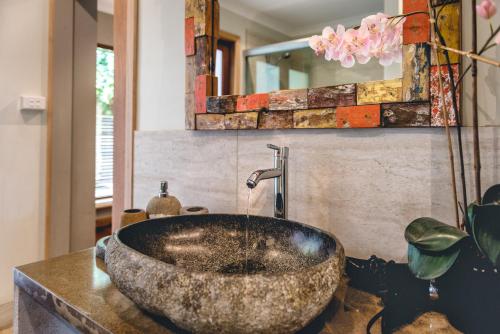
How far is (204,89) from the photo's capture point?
1.15 m

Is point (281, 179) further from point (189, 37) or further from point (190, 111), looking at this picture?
point (189, 37)

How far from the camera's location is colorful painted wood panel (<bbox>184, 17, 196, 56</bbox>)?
1177mm

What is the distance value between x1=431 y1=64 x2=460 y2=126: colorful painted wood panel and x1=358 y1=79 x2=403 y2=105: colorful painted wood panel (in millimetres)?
69

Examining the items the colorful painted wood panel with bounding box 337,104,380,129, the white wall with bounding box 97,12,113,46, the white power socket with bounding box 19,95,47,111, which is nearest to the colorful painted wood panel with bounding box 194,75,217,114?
the colorful painted wood panel with bounding box 337,104,380,129

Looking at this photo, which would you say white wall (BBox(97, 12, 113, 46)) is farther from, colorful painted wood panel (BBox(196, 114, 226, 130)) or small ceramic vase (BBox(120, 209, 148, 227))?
small ceramic vase (BBox(120, 209, 148, 227))

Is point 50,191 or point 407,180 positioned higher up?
point 407,180

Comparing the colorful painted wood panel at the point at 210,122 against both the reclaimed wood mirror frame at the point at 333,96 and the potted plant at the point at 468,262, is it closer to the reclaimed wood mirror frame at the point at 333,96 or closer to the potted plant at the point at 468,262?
the reclaimed wood mirror frame at the point at 333,96

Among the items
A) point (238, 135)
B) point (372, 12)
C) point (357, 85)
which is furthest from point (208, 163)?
point (372, 12)

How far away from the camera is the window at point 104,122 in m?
3.27

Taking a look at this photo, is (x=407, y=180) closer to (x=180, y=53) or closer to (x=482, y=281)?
(x=482, y=281)

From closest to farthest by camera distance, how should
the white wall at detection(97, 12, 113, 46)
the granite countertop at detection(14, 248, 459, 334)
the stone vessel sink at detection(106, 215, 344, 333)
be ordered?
the stone vessel sink at detection(106, 215, 344, 333), the granite countertop at detection(14, 248, 459, 334), the white wall at detection(97, 12, 113, 46)

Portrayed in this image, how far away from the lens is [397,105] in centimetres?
79

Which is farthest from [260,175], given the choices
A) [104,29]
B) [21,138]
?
[104,29]

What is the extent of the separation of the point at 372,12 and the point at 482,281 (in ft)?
2.22
